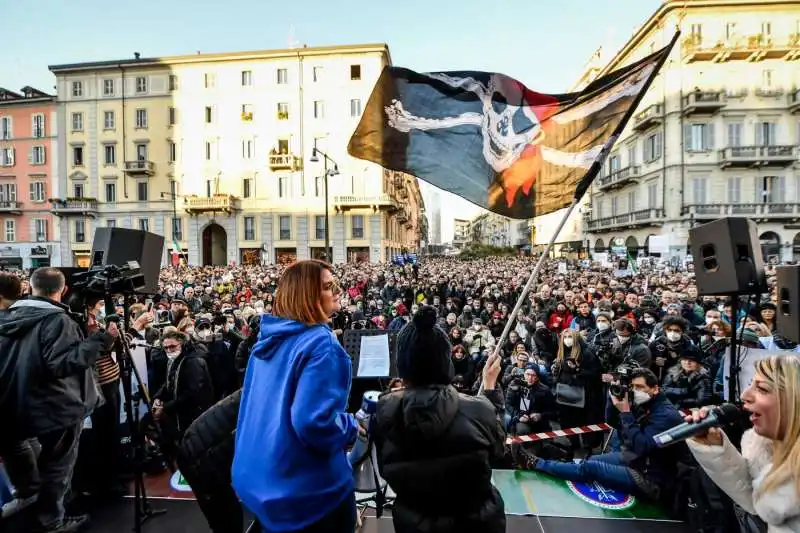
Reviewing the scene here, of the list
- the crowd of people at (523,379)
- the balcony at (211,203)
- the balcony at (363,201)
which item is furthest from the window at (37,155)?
the crowd of people at (523,379)

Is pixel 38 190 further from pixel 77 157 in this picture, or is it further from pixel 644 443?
pixel 644 443

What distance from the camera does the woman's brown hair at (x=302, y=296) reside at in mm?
1829

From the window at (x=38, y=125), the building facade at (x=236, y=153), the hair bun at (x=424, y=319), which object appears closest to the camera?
the hair bun at (x=424, y=319)

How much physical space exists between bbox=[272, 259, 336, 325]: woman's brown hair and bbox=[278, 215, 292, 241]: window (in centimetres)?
3586

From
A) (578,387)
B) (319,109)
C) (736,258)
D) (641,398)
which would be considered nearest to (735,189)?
(319,109)

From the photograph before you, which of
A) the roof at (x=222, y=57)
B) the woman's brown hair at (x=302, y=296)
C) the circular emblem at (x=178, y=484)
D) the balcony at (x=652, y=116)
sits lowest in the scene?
the circular emblem at (x=178, y=484)

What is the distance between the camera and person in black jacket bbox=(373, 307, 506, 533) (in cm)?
179

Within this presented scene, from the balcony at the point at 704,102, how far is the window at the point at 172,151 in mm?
42423

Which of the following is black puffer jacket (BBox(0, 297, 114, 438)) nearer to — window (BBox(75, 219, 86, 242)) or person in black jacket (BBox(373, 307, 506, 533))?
person in black jacket (BBox(373, 307, 506, 533))

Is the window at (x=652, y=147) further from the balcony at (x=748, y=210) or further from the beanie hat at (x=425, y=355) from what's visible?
the beanie hat at (x=425, y=355)

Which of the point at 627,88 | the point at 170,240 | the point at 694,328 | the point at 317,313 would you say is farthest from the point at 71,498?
the point at 170,240

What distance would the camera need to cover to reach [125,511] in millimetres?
3564

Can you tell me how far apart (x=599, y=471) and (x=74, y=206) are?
45683 mm

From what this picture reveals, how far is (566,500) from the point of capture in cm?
372
